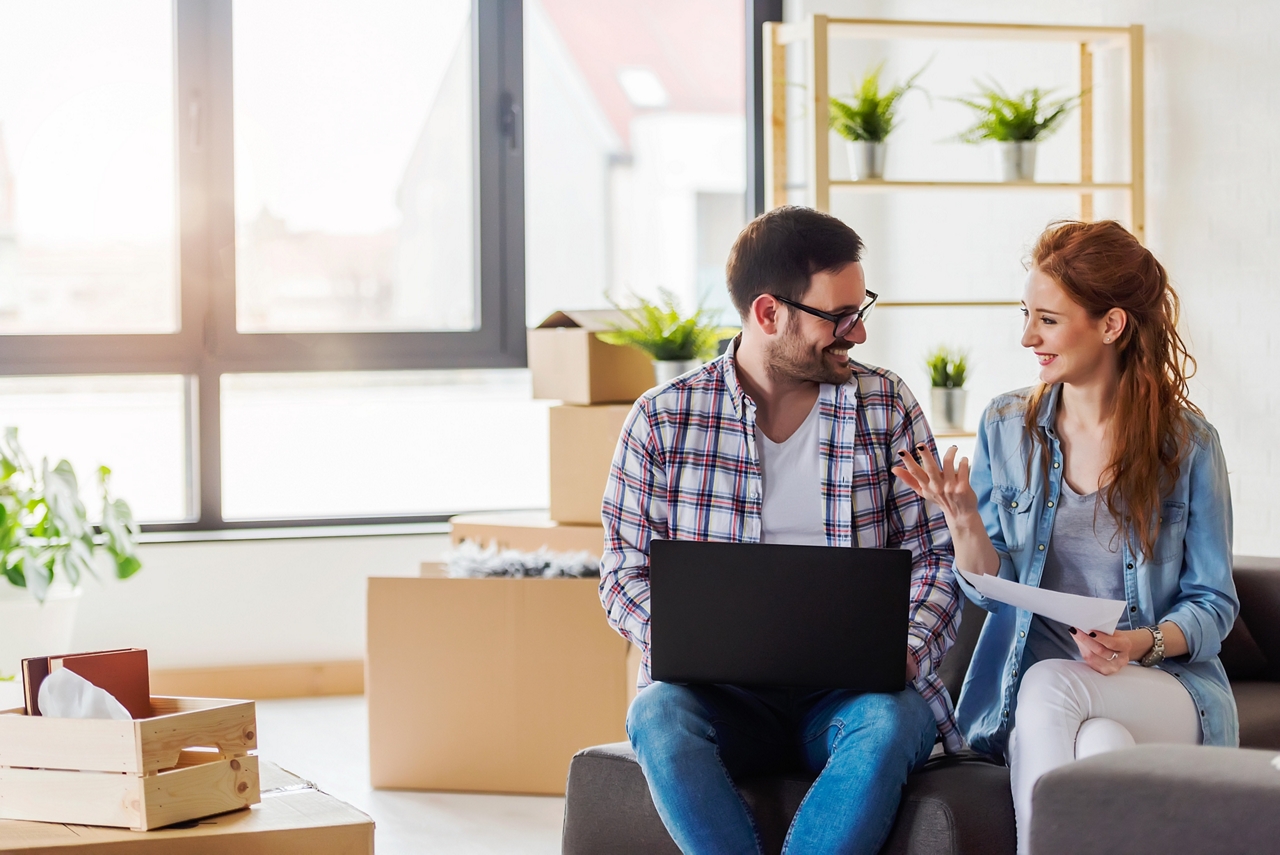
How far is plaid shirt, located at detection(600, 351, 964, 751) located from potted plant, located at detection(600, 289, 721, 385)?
1087 millimetres

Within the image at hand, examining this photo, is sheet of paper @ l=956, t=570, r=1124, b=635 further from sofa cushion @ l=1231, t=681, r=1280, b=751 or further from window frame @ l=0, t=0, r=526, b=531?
window frame @ l=0, t=0, r=526, b=531

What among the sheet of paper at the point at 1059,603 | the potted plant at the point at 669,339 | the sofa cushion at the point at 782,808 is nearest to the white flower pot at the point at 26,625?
the potted plant at the point at 669,339

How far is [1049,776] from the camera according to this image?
3.95 feet

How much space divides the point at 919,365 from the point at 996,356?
30cm

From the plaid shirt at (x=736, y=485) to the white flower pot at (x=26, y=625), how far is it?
2056 mm

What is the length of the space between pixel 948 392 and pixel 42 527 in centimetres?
239

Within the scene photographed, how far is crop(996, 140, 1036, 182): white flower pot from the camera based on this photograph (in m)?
3.68

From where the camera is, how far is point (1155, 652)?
6.29 ft

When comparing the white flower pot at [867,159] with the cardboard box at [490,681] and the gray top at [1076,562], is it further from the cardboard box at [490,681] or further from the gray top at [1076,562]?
the gray top at [1076,562]

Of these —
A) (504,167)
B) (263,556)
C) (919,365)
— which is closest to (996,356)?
(919,365)

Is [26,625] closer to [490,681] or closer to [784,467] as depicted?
[490,681]

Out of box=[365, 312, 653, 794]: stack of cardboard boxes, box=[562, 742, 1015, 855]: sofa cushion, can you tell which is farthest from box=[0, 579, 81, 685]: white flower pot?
box=[562, 742, 1015, 855]: sofa cushion

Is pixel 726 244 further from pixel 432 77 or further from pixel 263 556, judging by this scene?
pixel 263 556

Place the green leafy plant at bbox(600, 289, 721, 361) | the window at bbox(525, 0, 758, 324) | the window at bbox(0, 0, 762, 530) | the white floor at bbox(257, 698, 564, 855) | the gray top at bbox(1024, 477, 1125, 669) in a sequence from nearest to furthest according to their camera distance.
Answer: the gray top at bbox(1024, 477, 1125, 669) → the white floor at bbox(257, 698, 564, 855) → the green leafy plant at bbox(600, 289, 721, 361) → the window at bbox(0, 0, 762, 530) → the window at bbox(525, 0, 758, 324)
